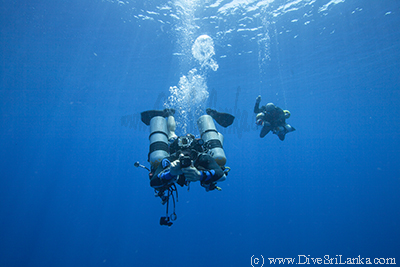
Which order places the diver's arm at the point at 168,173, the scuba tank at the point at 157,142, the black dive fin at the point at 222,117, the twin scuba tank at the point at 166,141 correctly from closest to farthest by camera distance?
the diver's arm at the point at 168,173, the scuba tank at the point at 157,142, the twin scuba tank at the point at 166,141, the black dive fin at the point at 222,117

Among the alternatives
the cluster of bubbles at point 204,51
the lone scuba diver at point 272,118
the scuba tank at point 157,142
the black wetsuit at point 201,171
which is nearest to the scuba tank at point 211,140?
the black wetsuit at point 201,171

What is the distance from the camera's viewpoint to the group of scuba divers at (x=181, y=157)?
3.00 m

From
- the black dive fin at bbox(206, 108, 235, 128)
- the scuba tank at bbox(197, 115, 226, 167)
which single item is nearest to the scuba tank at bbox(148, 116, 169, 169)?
Result: the scuba tank at bbox(197, 115, 226, 167)

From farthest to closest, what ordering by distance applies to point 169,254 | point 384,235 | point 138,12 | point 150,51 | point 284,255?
point 384,235, point 284,255, point 169,254, point 150,51, point 138,12

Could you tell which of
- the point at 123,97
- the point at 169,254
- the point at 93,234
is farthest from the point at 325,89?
the point at 93,234

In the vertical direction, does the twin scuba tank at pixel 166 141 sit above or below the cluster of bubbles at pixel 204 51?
below

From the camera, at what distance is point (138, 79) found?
2370cm

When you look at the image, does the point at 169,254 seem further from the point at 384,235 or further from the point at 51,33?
the point at 384,235

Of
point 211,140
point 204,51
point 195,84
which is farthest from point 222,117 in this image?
point 195,84

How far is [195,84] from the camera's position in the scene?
24.1 m

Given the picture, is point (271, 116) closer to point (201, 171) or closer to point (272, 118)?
point (272, 118)

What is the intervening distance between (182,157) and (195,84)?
22.5 metres

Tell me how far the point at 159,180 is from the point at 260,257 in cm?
2985

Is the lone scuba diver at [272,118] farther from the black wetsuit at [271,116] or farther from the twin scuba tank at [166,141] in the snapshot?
the twin scuba tank at [166,141]
